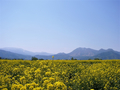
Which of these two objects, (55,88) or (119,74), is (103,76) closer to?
(119,74)

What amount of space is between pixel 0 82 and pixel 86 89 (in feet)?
12.8

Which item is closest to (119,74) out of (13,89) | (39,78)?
(39,78)

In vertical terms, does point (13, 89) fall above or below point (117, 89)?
above

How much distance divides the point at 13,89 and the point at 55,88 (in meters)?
1.22

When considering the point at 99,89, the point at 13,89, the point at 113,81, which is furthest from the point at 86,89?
the point at 13,89

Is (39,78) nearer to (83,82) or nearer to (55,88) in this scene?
(55,88)

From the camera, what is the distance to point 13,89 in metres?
2.98

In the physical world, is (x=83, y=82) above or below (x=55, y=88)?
below

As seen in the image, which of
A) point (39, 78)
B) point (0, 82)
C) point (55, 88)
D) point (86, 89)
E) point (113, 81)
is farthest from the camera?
point (113, 81)

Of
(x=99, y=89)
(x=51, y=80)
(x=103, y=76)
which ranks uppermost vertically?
(x=51, y=80)

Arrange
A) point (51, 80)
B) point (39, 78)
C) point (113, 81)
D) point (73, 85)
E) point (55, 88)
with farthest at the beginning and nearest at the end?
point (113, 81)
point (73, 85)
point (39, 78)
point (51, 80)
point (55, 88)

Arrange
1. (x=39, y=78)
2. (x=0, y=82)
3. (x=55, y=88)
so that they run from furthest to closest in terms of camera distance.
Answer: (x=39, y=78), (x=0, y=82), (x=55, y=88)

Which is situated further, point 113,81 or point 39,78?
point 113,81

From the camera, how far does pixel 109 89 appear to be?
5262 mm
